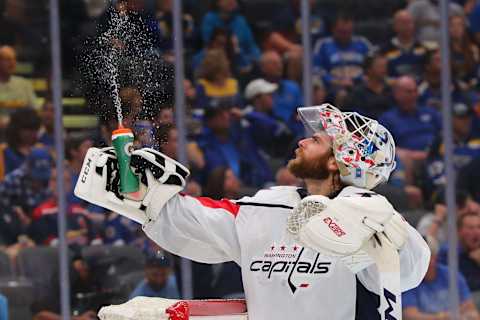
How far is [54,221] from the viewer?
6.32m

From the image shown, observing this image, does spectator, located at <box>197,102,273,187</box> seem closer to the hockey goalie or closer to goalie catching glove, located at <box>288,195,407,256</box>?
the hockey goalie

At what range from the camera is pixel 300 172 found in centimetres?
344

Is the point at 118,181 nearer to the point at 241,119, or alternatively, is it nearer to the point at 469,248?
the point at 241,119

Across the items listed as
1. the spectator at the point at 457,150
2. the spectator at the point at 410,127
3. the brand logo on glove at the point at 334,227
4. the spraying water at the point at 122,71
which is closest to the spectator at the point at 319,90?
the spectator at the point at 410,127

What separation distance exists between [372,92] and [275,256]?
3.51m

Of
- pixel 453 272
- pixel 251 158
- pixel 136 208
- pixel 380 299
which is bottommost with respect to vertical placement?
pixel 453 272

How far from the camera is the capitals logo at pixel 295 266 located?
335 centimetres

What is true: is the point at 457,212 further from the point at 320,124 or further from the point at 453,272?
the point at 320,124

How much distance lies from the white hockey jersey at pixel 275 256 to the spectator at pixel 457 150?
11.1ft

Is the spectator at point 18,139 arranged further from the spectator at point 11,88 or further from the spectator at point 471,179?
the spectator at point 471,179

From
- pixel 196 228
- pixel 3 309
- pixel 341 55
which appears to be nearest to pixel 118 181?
pixel 196 228

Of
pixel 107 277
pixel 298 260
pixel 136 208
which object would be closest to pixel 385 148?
pixel 298 260

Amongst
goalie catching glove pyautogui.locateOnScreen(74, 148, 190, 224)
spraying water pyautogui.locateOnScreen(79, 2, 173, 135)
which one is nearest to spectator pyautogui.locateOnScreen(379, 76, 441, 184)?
spraying water pyautogui.locateOnScreen(79, 2, 173, 135)

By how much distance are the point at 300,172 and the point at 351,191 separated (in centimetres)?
17
